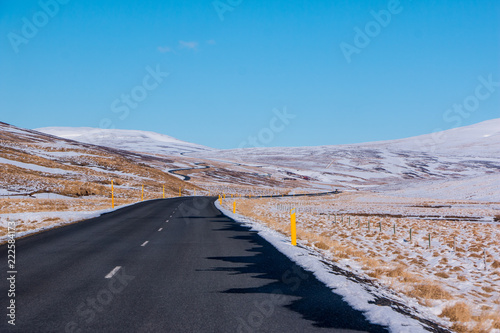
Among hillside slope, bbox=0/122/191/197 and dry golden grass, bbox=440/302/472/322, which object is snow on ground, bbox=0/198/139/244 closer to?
dry golden grass, bbox=440/302/472/322

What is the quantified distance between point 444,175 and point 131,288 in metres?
194

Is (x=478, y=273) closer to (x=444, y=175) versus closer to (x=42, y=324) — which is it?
(x=42, y=324)

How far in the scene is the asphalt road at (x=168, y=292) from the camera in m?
6.03

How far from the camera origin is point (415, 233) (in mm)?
23781

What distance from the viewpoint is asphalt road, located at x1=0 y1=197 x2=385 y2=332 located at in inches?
237

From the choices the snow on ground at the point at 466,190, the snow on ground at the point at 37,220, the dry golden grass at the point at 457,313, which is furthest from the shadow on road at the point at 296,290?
the snow on ground at the point at 466,190

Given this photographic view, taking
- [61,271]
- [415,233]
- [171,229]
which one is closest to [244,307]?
[61,271]

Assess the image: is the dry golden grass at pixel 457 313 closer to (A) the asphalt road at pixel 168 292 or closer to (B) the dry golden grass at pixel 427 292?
(B) the dry golden grass at pixel 427 292

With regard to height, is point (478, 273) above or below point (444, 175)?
below

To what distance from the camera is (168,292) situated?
25.8ft

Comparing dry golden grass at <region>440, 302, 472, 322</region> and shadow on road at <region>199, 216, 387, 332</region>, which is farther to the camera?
dry golden grass at <region>440, 302, 472, 322</region>

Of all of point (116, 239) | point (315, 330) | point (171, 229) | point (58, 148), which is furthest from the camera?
point (58, 148)

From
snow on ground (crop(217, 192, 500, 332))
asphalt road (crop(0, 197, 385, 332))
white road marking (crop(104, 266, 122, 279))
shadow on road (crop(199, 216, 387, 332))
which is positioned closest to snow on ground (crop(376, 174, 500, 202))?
snow on ground (crop(217, 192, 500, 332))

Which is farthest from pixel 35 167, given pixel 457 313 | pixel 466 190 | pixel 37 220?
pixel 457 313
